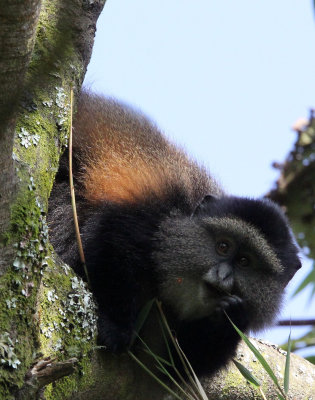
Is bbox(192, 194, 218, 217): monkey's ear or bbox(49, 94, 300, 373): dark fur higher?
bbox(192, 194, 218, 217): monkey's ear

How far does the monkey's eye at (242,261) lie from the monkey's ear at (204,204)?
0.47m

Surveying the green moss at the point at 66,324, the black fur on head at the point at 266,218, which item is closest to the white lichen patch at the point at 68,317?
the green moss at the point at 66,324

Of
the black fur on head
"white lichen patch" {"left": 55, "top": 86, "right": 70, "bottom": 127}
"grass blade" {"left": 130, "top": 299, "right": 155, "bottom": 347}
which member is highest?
"white lichen patch" {"left": 55, "top": 86, "right": 70, "bottom": 127}

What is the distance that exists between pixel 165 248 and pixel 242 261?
0.53 meters

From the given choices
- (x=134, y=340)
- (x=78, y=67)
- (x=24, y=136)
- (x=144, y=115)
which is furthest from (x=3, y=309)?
(x=144, y=115)

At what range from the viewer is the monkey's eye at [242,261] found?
4.27 meters

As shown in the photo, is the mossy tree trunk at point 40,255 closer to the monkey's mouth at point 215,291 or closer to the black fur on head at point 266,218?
the monkey's mouth at point 215,291

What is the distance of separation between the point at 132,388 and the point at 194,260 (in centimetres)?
99

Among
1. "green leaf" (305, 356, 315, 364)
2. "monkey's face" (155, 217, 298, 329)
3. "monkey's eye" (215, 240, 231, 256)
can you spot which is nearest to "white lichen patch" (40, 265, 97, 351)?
"monkey's face" (155, 217, 298, 329)

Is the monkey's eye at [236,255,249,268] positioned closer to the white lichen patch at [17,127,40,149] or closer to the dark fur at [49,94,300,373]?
the dark fur at [49,94,300,373]

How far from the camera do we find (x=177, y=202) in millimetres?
4648

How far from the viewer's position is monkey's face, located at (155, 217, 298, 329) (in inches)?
163

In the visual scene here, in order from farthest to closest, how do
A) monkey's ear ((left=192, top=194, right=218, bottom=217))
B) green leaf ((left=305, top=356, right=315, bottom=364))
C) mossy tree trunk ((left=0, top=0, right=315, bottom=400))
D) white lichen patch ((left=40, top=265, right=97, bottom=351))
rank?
green leaf ((left=305, top=356, right=315, bottom=364)) < monkey's ear ((left=192, top=194, right=218, bottom=217)) < white lichen patch ((left=40, top=265, right=97, bottom=351)) < mossy tree trunk ((left=0, top=0, right=315, bottom=400))

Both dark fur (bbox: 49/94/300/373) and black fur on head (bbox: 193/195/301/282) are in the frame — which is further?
black fur on head (bbox: 193/195/301/282)
